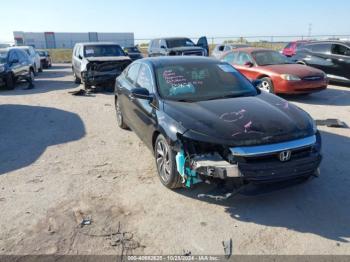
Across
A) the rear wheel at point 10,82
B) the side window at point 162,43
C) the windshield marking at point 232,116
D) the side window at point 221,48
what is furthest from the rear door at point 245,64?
the rear wheel at point 10,82

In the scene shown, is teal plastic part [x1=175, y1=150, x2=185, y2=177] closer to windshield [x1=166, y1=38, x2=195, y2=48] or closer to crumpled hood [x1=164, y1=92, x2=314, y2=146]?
crumpled hood [x1=164, y1=92, x2=314, y2=146]

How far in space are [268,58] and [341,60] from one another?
2898 mm

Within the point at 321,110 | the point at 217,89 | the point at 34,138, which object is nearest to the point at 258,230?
the point at 217,89

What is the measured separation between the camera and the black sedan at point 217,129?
3.53m

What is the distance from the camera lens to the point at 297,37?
118ft

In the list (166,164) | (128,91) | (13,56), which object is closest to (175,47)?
(13,56)

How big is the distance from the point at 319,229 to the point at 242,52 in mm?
8617

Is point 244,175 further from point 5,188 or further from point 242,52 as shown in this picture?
point 242,52

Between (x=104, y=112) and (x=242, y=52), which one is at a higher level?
(x=242, y=52)

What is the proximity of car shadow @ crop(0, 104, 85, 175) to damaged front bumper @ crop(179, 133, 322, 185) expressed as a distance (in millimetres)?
3286

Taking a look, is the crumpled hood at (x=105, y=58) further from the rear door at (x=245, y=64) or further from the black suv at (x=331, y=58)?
the black suv at (x=331, y=58)

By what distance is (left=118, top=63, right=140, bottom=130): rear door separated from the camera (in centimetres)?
585

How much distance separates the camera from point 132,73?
622 centimetres

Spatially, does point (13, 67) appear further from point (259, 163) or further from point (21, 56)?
point (259, 163)
